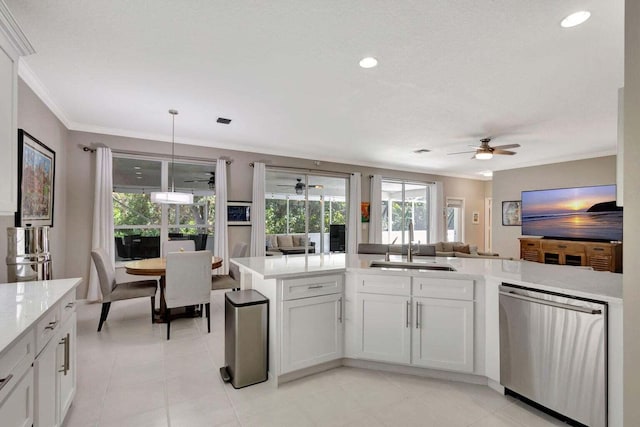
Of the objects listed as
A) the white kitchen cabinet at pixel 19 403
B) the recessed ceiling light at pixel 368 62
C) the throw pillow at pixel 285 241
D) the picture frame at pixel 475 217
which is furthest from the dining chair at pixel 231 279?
the picture frame at pixel 475 217

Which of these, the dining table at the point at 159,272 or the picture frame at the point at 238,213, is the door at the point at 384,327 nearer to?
the dining table at the point at 159,272

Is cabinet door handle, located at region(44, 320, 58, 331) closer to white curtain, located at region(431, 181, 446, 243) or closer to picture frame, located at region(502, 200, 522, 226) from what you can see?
white curtain, located at region(431, 181, 446, 243)

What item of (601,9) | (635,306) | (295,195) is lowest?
(635,306)

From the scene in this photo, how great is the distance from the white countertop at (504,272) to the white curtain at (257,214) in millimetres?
2510

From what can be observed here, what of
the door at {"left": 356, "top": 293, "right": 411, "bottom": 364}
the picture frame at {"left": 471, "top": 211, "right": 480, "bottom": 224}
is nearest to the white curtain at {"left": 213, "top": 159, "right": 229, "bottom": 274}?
the door at {"left": 356, "top": 293, "right": 411, "bottom": 364}

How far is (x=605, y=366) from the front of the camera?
5.60 ft

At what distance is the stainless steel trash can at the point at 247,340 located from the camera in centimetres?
230

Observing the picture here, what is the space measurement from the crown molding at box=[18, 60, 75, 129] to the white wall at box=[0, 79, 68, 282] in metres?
0.05

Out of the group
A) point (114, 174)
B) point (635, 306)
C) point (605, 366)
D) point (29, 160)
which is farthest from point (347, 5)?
point (114, 174)

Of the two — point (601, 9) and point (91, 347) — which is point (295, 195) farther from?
point (601, 9)

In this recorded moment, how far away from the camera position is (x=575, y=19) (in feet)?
6.44

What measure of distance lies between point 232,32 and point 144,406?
8.71ft

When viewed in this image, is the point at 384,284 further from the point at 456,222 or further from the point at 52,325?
the point at 456,222

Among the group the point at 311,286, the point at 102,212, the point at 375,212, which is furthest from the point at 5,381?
the point at 375,212
